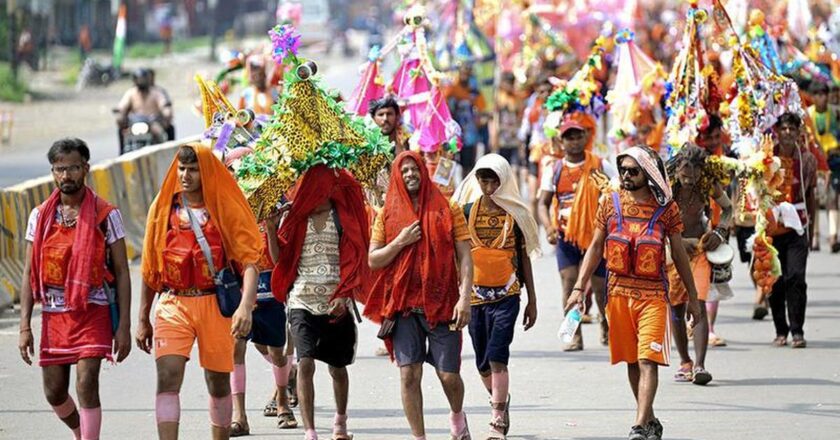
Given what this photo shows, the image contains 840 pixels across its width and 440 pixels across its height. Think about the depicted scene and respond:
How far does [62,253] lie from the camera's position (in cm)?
783

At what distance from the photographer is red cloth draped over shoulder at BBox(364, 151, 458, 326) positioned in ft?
27.7

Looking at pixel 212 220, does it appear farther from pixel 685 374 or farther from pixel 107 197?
pixel 107 197

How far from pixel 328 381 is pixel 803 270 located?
3.48 metres

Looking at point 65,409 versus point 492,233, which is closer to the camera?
point 65,409

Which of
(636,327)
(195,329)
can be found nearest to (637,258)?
(636,327)

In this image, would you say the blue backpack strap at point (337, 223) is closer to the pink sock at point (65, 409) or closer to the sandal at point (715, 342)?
the pink sock at point (65, 409)

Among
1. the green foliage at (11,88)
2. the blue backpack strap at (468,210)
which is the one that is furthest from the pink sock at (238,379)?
the green foliage at (11,88)

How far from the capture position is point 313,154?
8828 mm

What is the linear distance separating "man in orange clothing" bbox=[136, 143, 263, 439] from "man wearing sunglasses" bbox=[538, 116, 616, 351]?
4.38m

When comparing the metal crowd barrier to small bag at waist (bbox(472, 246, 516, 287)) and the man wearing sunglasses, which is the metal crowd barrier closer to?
the man wearing sunglasses

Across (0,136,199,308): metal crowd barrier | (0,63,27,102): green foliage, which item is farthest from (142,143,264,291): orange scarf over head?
(0,63,27,102): green foliage

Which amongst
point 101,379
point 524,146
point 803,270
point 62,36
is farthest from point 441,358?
point 62,36

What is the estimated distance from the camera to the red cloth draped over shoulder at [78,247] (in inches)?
307

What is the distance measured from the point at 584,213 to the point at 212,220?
15.3 ft
